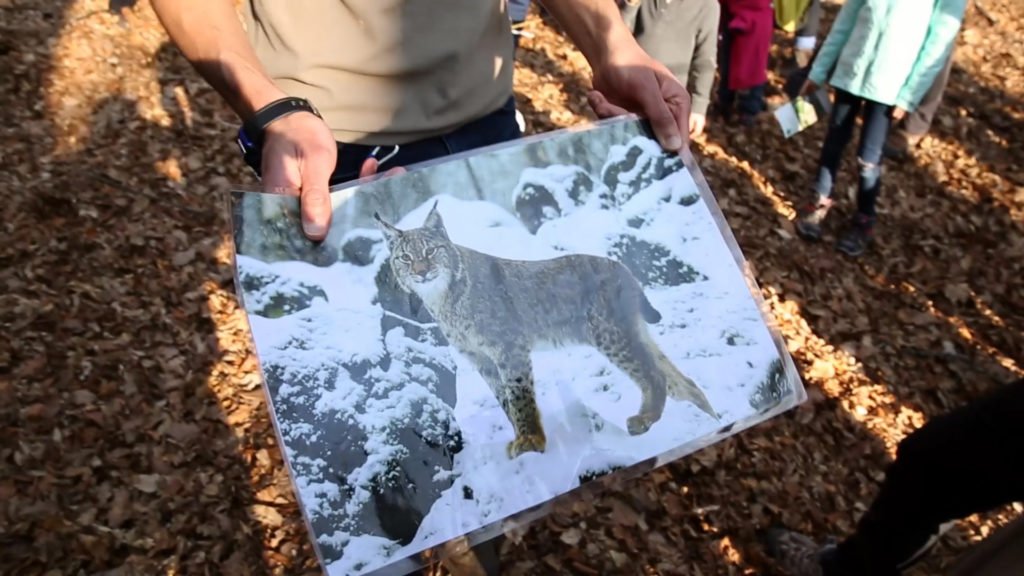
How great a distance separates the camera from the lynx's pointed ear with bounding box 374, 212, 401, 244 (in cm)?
112

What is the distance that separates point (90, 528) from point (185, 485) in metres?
0.29

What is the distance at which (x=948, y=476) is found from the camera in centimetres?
157

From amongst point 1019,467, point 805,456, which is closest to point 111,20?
point 805,456

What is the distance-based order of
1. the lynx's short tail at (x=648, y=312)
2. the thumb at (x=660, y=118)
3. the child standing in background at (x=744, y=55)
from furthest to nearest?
the child standing in background at (x=744, y=55), the thumb at (x=660, y=118), the lynx's short tail at (x=648, y=312)

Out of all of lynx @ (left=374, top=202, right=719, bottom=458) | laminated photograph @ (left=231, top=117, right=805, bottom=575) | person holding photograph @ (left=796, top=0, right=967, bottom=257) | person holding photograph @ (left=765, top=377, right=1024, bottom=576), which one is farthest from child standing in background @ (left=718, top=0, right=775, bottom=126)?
lynx @ (left=374, top=202, right=719, bottom=458)

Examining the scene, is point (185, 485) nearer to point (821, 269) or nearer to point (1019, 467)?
point (1019, 467)

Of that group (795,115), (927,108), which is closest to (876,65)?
(795,115)

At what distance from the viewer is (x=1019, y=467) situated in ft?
4.78

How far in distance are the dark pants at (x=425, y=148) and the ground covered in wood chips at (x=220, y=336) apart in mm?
814

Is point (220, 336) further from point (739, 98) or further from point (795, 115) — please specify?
point (739, 98)

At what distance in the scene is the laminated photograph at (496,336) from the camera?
1000 millimetres

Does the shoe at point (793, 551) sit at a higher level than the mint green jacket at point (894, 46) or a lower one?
lower

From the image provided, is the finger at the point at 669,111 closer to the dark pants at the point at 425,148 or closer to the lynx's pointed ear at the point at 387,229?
the dark pants at the point at 425,148

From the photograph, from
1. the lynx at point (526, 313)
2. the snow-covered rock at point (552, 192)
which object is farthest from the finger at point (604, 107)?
the lynx at point (526, 313)
